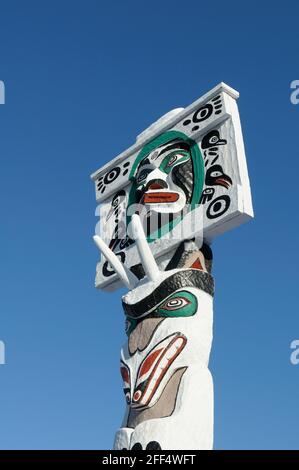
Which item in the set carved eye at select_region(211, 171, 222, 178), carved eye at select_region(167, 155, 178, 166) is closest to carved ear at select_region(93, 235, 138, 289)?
carved eye at select_region(167, 155, 178, 166)

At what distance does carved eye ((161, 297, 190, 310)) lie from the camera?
7.70m

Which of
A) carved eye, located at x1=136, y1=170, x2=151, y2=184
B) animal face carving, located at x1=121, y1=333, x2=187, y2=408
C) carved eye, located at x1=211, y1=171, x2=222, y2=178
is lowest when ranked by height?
animal face carving, located at x1=121, y1=333, x2=187, y2=408

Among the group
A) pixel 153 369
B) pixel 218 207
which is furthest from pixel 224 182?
pixel 153 369

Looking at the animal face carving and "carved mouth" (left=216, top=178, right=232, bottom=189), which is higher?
"carved mouth" (left=216, top=178, right=232, bottom=189)

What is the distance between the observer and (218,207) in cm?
812

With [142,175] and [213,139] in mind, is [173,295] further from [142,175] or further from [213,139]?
[142,175]

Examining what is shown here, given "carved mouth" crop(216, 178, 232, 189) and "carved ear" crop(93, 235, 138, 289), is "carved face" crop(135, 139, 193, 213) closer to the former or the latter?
"carved mouth" crop(216, 178, 232, 189)

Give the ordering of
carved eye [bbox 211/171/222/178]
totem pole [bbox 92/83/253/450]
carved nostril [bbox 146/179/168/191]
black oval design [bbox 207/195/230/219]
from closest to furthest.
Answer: totem pole [bbox 92/83/253/450] < black oval design [bbox 207/195/230/219] < carved eye [bbox 211/171/222/178] < carved nostril [bbox 146/179/168/191]

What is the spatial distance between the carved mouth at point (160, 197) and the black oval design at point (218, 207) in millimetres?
673

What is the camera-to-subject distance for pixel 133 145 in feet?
33.0

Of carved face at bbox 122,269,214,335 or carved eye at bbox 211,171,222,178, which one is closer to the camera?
carved face at bbox 122,269,214,335

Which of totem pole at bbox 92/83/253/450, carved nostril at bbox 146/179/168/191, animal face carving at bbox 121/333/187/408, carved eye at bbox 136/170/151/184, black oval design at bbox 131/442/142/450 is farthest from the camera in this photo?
carved eye at bbox 136/170/151/184

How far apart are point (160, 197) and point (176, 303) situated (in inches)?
65.6

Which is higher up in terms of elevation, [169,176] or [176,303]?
[169,176]
